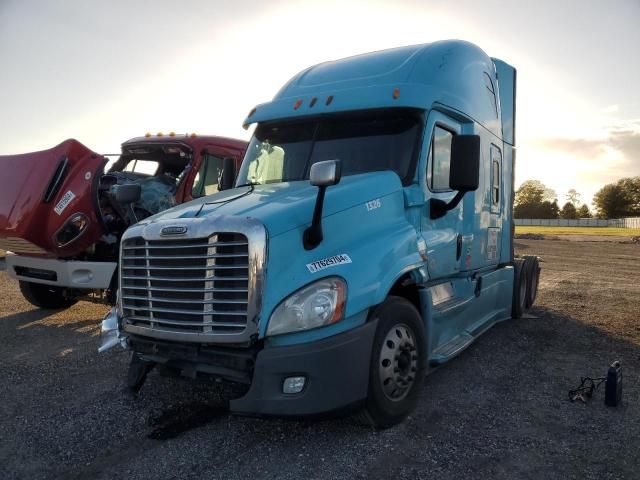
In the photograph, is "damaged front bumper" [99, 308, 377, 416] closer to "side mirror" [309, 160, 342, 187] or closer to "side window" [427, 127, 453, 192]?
"side mirror" [309, 160, 342, 187]

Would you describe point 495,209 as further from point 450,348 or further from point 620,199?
point 620,199

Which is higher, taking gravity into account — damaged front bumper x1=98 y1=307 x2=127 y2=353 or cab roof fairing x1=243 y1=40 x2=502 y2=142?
cab roof fairing x1=243 y1=40 x2=502 y2=142

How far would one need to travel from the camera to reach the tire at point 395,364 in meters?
3.73

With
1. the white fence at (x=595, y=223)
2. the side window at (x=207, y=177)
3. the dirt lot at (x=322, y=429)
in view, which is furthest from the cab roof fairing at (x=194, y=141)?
the white fence at (x=595, y=223)

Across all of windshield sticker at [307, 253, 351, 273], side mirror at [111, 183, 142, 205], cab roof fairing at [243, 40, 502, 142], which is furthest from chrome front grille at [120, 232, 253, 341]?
cab roof fairing at [243, 40, 502, 142]

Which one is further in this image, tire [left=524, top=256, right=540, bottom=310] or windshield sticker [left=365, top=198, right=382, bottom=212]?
tire [left=524, top=256, right=540, bottom=310]

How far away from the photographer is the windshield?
4.60m

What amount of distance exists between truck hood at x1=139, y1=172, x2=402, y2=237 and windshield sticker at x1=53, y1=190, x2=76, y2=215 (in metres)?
3.43

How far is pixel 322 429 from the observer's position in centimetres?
397

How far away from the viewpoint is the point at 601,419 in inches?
164

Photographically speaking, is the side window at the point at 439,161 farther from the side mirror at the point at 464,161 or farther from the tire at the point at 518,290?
the tire at the point at 518,290

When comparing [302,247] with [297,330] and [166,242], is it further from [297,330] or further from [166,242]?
[166,242]

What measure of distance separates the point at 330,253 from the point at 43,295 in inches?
271

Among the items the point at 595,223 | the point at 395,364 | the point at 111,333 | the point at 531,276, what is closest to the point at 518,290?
the point at 531,276
